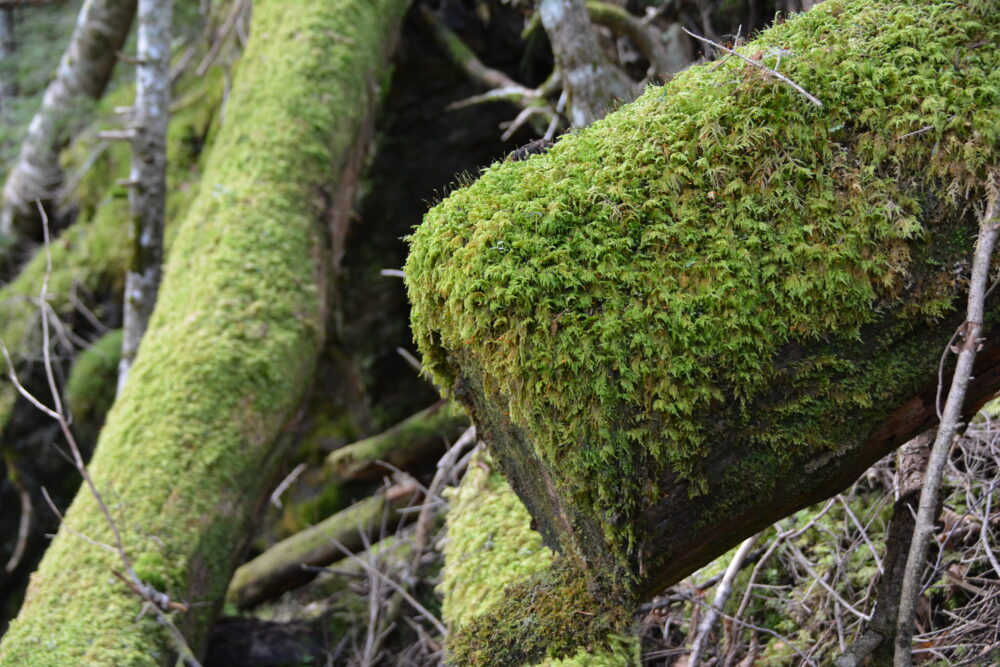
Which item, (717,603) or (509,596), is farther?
(717,603)

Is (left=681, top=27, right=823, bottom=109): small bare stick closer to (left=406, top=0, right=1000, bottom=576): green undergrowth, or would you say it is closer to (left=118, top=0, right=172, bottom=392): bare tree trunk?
(left=406, top=0, right=1000, bottom=576): green undergrowth

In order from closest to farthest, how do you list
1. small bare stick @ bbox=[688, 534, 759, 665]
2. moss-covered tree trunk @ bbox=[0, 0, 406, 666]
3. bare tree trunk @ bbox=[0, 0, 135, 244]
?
small bare stick @ bbox=[688, 534, 759, 665] < moss-covered tree trunk @ bbox=[0, 0, 406, 666] < bare tree trunk @ bbox=[0, 0, 135, 244]

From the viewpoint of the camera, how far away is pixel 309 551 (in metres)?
4.98

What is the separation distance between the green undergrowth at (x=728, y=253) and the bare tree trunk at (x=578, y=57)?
2.64 meters

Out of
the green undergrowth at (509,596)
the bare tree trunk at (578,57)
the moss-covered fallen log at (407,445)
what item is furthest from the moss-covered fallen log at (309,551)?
the bare tree trunk at (578,57)

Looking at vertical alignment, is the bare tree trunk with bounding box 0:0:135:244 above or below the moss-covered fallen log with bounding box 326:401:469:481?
above

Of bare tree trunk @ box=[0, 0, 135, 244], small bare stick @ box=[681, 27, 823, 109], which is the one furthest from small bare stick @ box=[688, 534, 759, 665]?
bare tree trunk @ box=[0, 0, 135, 244]

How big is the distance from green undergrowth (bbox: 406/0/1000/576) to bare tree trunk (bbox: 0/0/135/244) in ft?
21.2

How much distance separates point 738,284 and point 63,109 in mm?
6953

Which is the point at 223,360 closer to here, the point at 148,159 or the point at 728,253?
the point at 148,159

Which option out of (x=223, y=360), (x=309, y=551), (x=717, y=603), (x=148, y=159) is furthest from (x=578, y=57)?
(x=309, y=551)

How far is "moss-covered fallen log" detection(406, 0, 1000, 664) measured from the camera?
59.2 inches

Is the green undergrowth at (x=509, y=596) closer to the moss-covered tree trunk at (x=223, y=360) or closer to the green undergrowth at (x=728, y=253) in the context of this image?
the green undergrowth at (x=728, y=253)

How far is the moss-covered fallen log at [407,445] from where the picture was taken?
537 cm
